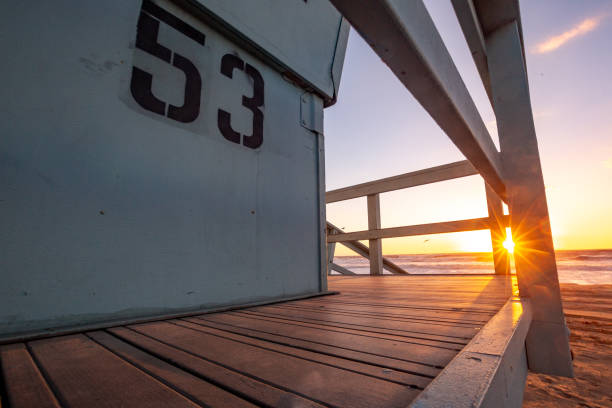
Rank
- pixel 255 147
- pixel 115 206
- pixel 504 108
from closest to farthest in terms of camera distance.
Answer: pixel 115 206 → pixel 504 108 → pixel 255 147

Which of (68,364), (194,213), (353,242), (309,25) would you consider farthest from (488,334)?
(353,242)

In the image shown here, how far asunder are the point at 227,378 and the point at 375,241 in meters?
3.98

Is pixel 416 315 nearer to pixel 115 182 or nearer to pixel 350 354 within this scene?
pixel 350 354

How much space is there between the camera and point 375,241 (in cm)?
435

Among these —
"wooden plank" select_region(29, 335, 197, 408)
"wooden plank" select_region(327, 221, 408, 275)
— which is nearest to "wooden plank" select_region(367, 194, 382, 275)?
"wooden plank" select_region(327, 221, 408, 275)

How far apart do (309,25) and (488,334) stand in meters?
2.53

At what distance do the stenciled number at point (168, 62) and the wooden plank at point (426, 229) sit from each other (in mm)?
3251

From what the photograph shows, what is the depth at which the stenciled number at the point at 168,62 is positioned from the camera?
1.38m

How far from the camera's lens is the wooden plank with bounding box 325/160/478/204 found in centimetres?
363

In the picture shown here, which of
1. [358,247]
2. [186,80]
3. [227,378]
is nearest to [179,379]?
[227,378]

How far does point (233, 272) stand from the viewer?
1641 mm

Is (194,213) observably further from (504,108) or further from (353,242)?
(353,242)

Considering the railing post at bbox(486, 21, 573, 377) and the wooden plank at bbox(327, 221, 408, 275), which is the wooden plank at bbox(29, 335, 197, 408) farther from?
the wooden plank at bbox(327, 221, 408, 275)

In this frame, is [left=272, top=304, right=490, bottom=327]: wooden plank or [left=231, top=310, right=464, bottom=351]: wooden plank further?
[left=272, top=304, right=490, bottom=327]: wooden plank
